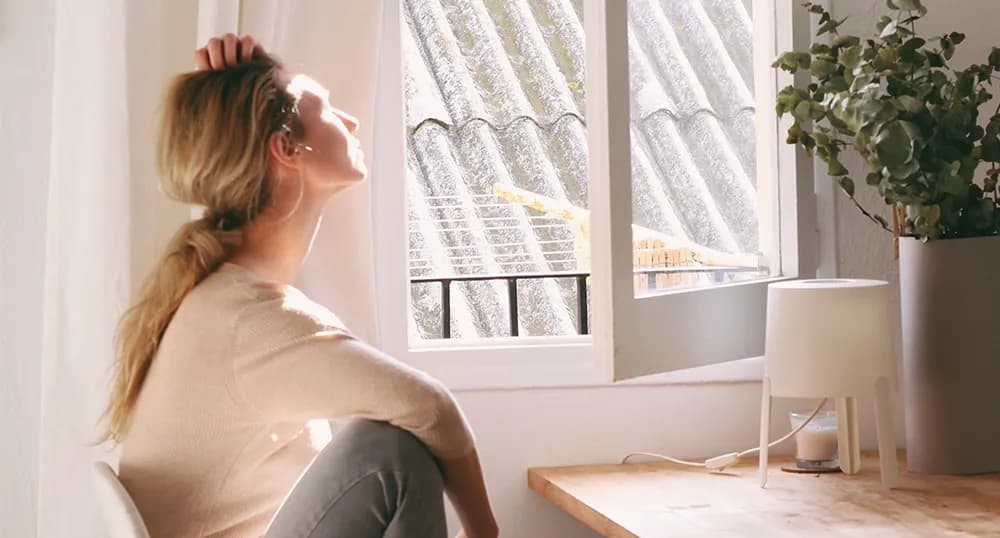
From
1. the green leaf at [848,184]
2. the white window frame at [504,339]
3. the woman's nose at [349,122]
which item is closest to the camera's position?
the woman's nose at [349,122]

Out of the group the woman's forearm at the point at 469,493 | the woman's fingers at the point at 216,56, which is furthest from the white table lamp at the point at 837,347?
the woman's fingers at the point at 216,56

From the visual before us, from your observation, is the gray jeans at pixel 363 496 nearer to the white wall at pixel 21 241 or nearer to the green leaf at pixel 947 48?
the white wall at pixel 21 241

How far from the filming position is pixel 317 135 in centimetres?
182

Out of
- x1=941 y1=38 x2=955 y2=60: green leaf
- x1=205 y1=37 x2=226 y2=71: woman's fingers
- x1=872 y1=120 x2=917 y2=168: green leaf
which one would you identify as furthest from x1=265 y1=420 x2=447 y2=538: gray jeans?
x1=941 y1=38 x2=955 y2=60: green leaf

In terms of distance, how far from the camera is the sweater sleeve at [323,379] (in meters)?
1.50

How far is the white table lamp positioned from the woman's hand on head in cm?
92

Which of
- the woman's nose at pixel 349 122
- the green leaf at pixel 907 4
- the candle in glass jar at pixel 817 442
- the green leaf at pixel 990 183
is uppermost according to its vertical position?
the green leaf at pixel 907 4

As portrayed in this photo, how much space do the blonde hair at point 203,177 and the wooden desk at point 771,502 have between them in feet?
2.39

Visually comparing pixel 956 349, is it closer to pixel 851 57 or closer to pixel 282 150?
pixel 851 57

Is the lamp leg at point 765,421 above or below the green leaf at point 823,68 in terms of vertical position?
below

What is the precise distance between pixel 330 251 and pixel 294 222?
48cm

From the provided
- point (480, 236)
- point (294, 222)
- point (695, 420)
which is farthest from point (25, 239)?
point (695, 420)

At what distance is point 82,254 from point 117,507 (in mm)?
888

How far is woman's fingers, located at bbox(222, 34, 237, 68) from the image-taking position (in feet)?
5.86
